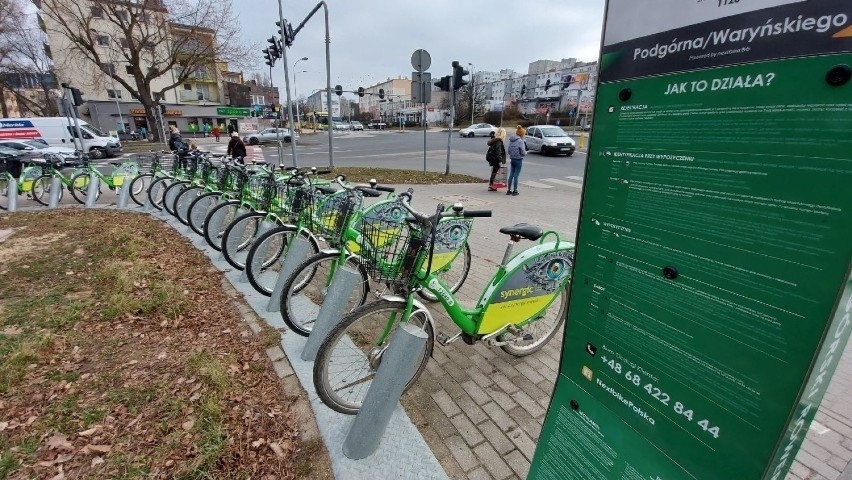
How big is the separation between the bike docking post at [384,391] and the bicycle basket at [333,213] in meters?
1.59

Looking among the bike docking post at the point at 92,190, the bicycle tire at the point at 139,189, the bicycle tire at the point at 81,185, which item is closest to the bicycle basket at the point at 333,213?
the bicycle tire at the point at 139,189

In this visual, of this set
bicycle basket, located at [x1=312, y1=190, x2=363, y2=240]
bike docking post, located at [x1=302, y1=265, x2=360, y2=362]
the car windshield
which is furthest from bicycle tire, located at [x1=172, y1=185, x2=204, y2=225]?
the car windshield

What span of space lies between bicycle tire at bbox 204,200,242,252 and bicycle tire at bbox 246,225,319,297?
1.03m

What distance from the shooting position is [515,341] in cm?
304

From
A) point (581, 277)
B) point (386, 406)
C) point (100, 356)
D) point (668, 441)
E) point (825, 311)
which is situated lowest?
point (100, 356)

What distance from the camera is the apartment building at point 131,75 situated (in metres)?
23.4

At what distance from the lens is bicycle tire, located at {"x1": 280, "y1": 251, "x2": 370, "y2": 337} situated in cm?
309

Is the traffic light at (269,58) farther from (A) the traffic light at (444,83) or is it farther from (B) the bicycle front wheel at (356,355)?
(B) the bicycle front wheel at (356,355)

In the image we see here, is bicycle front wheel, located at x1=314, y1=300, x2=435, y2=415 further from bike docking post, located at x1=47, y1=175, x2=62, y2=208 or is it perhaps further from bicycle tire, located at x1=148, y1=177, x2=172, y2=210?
bike docking post, located at x1=47, y1=175, x2=62, y2=208

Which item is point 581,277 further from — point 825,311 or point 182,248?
point 182,248

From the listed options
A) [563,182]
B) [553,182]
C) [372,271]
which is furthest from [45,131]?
[372,271]

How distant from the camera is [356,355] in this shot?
267 cm

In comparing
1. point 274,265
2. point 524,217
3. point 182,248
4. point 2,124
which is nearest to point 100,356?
point 274,265

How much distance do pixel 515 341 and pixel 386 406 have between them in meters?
1.37
